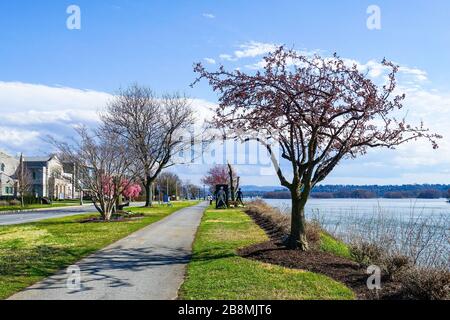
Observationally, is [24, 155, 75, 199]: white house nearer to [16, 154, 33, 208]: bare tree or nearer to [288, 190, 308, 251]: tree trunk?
[16, 154, 33, 208]: bare tree

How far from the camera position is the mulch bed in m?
8.05

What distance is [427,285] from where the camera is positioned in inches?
290

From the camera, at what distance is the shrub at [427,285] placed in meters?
7.21

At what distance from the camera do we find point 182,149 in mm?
48250

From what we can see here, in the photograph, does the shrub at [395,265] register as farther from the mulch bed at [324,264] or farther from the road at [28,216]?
the road at [28,216]

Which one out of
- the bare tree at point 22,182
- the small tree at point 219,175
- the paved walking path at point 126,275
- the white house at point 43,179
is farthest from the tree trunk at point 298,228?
the white house at point 43,179

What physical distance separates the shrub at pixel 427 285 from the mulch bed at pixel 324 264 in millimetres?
219

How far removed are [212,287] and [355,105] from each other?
5.42m

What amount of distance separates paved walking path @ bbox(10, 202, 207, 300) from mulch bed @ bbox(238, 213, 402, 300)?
1.88 meters

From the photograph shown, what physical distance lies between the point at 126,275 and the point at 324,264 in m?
4.06

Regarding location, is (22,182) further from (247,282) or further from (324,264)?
(247,282)

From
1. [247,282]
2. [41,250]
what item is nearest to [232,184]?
[41,250]

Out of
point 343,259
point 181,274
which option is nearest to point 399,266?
point 343,259

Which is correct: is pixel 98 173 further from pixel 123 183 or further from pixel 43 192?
pixel 43 192
